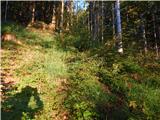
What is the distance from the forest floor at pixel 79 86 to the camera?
10422mm

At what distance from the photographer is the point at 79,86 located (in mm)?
12492

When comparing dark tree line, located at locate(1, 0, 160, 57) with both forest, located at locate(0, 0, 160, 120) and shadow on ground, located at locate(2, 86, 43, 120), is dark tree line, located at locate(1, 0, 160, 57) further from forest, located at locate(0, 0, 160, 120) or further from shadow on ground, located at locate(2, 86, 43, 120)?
shadow on ground, located at locate(2, 86, 43, 120)

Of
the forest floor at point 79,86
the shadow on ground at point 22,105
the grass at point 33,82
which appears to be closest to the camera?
the shadow on ground at point 22,105

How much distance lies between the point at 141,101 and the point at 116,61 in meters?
4.53

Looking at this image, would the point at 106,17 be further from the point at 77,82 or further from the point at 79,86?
the point at 79,86

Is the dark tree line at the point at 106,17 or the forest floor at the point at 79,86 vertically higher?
the dark tree line at the point at 106,17

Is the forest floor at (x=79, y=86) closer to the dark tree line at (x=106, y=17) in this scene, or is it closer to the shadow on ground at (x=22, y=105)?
the shadow on ground at (x=22, y=105)

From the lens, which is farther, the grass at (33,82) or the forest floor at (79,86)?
the grass at (33,82)

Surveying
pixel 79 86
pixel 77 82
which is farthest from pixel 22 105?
pixel 77 82

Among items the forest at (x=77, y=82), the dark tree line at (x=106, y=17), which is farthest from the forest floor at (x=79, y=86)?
the dark tree line at (x=106, y=17)

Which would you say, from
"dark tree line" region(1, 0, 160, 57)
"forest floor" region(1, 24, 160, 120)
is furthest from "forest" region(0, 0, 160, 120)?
"dark tree line" region(1, 0, 160, 57)

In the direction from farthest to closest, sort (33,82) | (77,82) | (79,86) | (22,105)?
(33,82) → (77,82) → (79,86) → (22,105)

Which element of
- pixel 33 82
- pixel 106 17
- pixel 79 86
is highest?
pixel 106 17

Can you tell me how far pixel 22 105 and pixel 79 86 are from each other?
2633 millimetres
